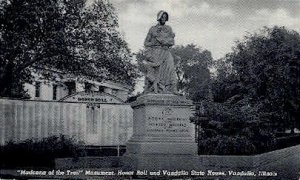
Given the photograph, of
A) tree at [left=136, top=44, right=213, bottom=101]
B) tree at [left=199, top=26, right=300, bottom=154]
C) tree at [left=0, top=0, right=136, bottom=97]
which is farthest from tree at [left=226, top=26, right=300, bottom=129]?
tree at [left=136, top=44, right=213, bottom=101]

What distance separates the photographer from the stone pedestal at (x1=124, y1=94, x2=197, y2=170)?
1249 cm

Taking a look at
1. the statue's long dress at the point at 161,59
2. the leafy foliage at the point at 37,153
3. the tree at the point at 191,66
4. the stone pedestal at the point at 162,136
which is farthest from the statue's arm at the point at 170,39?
the tree at the point at 191,66

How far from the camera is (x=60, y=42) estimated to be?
1862cm

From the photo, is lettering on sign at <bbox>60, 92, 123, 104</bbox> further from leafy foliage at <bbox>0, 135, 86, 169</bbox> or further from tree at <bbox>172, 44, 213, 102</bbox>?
tree at <bbox>172, 44, 213, 102</bbox>

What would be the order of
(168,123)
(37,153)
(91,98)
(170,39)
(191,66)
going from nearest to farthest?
(168,123)
(170,39)
(37,153)
(91,98)
(191,66)

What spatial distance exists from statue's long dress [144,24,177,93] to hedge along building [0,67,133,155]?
7939mm

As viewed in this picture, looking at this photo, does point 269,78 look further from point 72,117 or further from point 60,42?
point 60,42

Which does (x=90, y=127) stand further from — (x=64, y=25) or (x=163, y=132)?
(x=163, y=132)

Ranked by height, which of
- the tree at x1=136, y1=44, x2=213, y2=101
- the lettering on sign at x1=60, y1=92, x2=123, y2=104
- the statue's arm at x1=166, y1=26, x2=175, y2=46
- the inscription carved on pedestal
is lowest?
the inscription carved on pedestal

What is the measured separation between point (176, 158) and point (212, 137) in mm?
4265

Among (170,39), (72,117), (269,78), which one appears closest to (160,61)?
(170,39)

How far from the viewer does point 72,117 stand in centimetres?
2281

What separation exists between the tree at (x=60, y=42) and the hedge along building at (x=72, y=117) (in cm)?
120

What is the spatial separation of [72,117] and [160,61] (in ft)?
33.3
